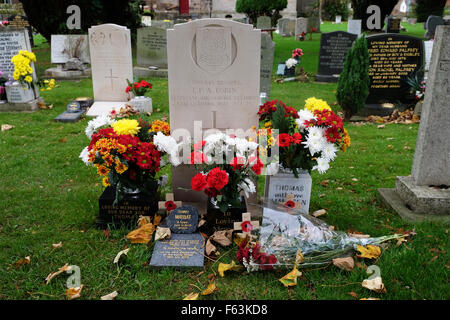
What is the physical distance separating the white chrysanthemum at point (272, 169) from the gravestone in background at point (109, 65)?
514cm

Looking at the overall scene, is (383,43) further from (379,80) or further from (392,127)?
(392,127)

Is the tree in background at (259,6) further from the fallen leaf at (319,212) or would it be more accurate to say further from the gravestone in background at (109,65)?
the fallen leaf at (319,212)

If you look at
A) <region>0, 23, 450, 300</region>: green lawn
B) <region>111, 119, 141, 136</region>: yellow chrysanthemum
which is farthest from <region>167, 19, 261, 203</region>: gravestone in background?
<region>0, 23, 450, 300</region>: green lawn

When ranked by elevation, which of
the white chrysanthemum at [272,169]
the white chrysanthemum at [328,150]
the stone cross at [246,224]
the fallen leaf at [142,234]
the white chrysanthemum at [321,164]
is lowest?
the fallen leaf at [142,234]

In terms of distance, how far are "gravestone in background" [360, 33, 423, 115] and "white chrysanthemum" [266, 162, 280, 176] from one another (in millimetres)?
4882

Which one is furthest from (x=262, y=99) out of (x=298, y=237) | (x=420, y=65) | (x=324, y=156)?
(x=298, y=237)

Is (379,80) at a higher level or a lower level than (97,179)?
higher

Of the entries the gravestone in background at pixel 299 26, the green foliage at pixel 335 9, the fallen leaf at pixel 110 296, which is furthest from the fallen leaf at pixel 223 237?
the green foliage at pixel 335 9

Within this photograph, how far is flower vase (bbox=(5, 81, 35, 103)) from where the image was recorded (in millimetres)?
7906

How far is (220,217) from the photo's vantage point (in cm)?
346

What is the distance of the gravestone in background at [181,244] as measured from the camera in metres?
3.03

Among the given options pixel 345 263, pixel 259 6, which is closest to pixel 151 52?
pixel 345 263

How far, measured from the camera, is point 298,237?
3201 millimetres

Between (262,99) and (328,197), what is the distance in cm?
382
